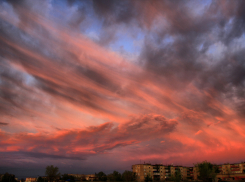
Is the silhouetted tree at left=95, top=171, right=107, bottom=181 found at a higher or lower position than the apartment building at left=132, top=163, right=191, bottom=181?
lower

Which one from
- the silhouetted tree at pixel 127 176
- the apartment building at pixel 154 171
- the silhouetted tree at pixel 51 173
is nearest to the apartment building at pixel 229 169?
the apartment building at pixel 154 171

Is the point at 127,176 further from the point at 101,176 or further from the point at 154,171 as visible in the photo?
the point at 101,176

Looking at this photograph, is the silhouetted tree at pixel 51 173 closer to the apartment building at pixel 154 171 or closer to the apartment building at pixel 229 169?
the apartment building at pixel 154 171

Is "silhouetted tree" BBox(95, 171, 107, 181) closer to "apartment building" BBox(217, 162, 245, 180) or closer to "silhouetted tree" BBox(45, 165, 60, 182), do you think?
"silhouetted tree" BBox(45, 165, 60, 182)

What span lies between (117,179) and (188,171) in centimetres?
8005

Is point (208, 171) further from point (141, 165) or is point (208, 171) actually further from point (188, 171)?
point (188, 171)

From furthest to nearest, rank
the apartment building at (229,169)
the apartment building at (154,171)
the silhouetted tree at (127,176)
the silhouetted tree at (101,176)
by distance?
the silhouetted tree at (101,176) → the apartment building at (154,171) → the silhouetted tree at (127,176) → the apartment building at (229,169)

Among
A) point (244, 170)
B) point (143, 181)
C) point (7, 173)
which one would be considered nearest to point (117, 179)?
point (143, 181)

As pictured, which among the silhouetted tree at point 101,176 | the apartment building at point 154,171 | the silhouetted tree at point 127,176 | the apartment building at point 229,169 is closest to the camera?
the apartment building at point 229,169

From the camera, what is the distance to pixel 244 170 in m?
144

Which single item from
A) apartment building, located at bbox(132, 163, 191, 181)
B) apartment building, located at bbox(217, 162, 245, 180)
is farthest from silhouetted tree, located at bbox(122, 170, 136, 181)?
apartment building, located at bbox(217, 162, 245, 180)

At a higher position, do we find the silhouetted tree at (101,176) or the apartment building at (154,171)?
the apartment building at (154,171)

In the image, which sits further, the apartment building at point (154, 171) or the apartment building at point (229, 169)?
the apartment building at point (154, 171)

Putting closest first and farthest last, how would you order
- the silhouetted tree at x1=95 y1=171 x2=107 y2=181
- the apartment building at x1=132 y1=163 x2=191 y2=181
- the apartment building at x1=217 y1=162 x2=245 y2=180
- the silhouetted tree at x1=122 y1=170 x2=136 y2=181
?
the apartment building at x1=217 y1=162 x2=245 y2=180 → the silhouetted tree at x1=122 y1=170 x2=136 y2=181 → the apartment building at x1=132 y1=163 x2=191 y2=181 → the silhouetted tree at x1=95 y1=171 x2=107 y2=181
